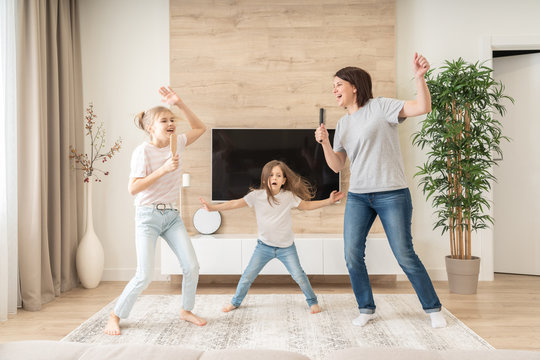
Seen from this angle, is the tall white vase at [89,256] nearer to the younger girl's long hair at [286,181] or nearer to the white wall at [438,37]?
the younger girl's long hair at [286,181]

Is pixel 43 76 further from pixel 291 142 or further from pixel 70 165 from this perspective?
pixel 291 142

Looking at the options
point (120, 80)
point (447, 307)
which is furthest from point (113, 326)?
point (120, 80)

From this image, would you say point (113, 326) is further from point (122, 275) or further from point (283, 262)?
point (122, 275)

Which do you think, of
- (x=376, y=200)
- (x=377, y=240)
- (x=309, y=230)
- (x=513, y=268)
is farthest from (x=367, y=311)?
(x=513, y=268)

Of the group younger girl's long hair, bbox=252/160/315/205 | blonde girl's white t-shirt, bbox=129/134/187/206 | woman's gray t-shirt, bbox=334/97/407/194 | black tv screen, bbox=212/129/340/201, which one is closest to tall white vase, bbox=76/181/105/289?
black tv screen, bbox=212/129/340/201

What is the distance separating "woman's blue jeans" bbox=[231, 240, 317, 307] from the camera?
2.85 metres

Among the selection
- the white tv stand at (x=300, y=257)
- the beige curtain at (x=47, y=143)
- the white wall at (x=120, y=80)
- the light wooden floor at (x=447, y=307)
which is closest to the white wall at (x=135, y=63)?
the white wall at (x=120, y=80)

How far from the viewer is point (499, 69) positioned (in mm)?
4121

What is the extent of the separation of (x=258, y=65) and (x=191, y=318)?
2.28 metres

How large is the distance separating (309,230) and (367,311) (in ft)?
4.35

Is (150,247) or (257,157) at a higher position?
(257,157)

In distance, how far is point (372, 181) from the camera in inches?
96.3

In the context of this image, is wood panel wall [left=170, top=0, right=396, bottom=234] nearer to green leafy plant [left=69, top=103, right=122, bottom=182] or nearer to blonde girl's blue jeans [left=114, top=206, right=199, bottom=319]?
green leafy plant [left=69, top=103, right=122, bottom=182]

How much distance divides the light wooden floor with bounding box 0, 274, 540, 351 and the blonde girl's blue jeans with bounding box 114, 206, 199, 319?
468 mm
